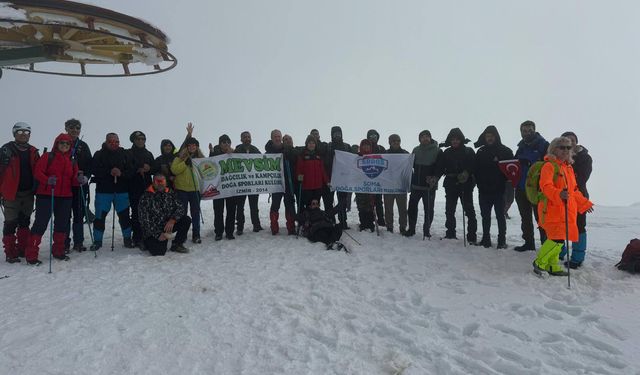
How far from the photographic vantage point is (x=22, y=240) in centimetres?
702

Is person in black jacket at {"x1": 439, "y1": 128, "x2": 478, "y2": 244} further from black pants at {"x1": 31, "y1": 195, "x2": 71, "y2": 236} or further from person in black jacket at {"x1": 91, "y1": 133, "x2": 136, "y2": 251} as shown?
black pants at {"x1": 31, "y1": 195, "x2": 71, "y2": 236}

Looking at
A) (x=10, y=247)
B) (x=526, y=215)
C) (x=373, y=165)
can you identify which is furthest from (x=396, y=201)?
(x=10, y=247)

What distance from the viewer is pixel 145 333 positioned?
4281 millimetres

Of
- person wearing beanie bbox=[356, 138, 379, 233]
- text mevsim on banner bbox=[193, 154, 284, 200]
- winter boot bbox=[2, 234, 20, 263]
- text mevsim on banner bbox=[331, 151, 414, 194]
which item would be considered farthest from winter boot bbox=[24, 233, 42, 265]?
person wearing beanie bbox=[356, 138, 379, 233]

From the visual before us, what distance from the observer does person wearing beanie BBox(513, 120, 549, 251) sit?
725cm

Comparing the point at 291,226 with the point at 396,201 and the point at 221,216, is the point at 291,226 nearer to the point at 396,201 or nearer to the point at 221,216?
the point at 221,216

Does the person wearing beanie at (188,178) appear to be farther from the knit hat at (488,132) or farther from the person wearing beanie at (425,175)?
the knit hat at (488,132)

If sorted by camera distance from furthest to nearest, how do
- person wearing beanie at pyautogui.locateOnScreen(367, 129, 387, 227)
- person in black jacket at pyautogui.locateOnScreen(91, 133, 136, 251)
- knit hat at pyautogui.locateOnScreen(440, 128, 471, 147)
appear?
person wearing beanie at pyautogui.locateOnScreen(367, 129, 387, 227) → knit hat at pyautogui.locateOnScreen(440, 128, 471, 147) → person in black jacket at pyautogui.locateOnScreen(91, 133, 136, 251)

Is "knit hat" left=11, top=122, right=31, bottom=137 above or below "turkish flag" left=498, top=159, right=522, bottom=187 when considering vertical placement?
above

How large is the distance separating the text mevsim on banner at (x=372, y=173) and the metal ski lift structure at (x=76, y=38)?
173 inches

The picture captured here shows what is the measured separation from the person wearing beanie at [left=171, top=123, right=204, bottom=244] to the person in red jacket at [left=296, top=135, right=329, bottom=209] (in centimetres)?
243

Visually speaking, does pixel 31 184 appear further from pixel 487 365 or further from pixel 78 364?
pixel 487 365

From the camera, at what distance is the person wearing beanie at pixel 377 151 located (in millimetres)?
9680

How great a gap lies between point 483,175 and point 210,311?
19.6 feet
